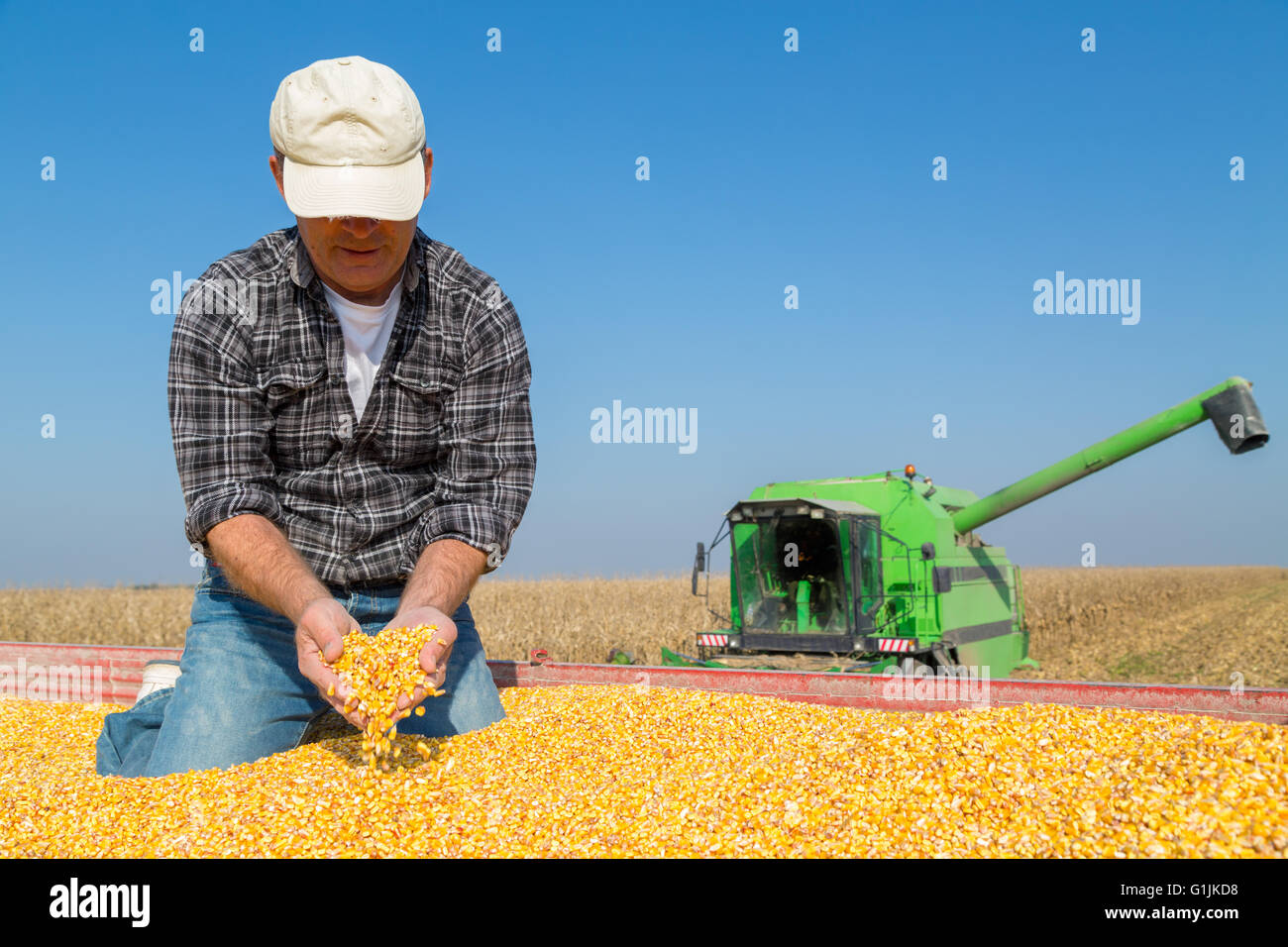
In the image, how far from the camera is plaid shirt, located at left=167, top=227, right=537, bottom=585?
3.12 meters

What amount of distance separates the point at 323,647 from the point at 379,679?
180 mm

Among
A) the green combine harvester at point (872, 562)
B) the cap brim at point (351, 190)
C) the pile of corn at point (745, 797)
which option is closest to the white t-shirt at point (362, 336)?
the cap brim at point (351, 190)

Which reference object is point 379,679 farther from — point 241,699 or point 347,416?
point 347,416

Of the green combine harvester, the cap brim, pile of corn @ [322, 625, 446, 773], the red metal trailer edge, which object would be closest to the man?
the cap brim

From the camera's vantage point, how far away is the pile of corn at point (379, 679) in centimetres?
259

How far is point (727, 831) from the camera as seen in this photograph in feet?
7.36

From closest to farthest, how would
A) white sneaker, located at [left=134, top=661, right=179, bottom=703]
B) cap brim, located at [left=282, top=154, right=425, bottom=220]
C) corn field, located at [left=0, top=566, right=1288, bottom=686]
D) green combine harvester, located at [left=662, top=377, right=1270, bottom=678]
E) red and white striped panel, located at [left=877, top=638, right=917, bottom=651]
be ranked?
cap brim, located at [left=282, top=154, right=425, bottom=220]
white sneaker, located at [left=134, top=661, right=179, bottom=703]
red and white striped panel, located at [left=877, top=638, right=917, bottom=651]
green combine harvester, located at [left=662, top=377, right=1270, bottom=678]
corn field, located at [left=0, top=566, right=1288, bottom=686]

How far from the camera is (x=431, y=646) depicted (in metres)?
2.64

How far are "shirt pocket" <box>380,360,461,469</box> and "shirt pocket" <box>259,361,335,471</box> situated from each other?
8.2 inches

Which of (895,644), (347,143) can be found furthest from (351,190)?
(895,644)

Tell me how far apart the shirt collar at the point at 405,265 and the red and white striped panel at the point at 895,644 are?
6.42 m

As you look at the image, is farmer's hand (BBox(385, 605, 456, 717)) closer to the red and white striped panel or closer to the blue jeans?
the blue jeans

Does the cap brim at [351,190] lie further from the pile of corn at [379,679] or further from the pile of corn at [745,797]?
the pile of corn at [745,797]
